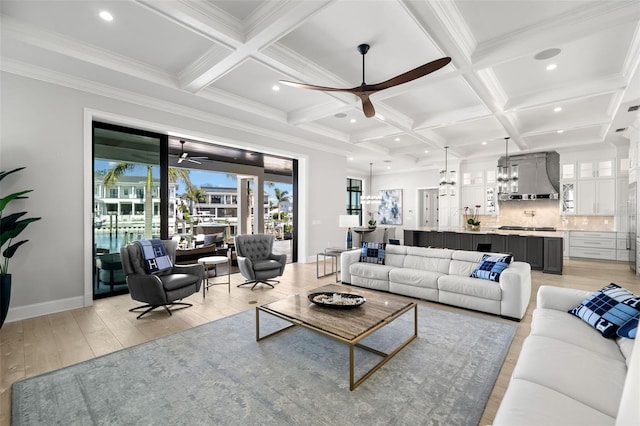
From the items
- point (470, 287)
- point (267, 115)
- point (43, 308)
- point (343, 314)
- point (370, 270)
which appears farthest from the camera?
point (267, 115)

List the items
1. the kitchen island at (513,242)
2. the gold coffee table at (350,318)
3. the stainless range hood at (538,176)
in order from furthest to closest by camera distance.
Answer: the stainless range hood at (538,176), the kitchen island at (513,242), the gold coffee table at (350,318)

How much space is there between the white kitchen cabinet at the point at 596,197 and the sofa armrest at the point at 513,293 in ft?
20.4

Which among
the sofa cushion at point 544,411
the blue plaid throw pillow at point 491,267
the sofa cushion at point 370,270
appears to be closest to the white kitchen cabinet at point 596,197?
the blue plaid throw pillow at point 491,267

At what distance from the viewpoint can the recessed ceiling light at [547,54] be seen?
3.47 metres

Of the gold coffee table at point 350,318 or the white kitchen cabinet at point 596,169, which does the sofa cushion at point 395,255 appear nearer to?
the gold coffee table at point 350,318

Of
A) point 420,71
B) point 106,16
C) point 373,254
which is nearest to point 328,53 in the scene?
point 420,71

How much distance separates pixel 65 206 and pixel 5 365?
6.92ft

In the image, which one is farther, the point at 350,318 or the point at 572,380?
the point at 350,318

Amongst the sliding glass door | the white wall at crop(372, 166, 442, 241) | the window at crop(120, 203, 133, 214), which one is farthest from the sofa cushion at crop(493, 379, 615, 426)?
the white wall at crop(372, 166, 442, 241)

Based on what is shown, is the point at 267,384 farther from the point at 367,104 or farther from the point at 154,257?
the point at 367,104

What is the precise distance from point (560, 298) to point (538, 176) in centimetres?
736

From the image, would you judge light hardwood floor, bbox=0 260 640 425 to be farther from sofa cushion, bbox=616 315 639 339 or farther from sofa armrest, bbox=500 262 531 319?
sofa cushion, bbox=616 315 639 339

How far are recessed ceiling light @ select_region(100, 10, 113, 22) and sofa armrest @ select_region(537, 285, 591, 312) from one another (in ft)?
16.4

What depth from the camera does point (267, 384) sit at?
7.39 ft
